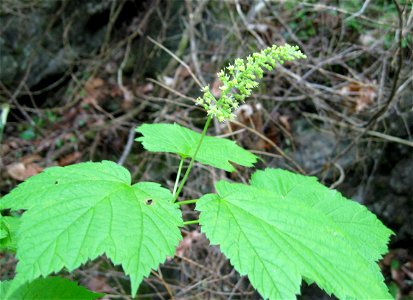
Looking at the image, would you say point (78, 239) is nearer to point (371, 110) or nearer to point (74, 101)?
point (371, 110)

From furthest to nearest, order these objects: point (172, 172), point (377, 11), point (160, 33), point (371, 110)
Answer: point (160, 33) → point (377, 11) → point (172, 172) → point (371, 110)

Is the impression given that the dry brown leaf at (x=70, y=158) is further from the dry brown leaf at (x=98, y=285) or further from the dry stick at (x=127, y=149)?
the dry brown leaf at (x=98, y=285)

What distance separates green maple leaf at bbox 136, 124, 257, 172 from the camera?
1961 millimetres

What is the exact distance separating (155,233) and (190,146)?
747mm

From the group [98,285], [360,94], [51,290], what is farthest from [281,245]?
[360,94]

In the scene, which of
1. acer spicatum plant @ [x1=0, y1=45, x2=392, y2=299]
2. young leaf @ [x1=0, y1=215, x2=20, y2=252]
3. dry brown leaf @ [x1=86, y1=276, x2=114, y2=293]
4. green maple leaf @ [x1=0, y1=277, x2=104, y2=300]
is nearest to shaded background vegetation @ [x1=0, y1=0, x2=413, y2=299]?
dry brown leaf @ [x1=86, y1=276, x2=114, y2=293]

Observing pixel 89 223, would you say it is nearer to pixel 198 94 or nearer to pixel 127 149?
pixel 127 149

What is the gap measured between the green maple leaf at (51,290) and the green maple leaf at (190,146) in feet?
2.25

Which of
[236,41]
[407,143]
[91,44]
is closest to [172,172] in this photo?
[236,41]

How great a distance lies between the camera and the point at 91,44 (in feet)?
21.8

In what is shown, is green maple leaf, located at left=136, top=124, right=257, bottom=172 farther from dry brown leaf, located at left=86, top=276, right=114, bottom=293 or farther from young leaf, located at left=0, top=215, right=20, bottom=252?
dry brown leaf, located at left=86, top=276, right=114, bottom=293

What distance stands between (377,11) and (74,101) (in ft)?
14.4

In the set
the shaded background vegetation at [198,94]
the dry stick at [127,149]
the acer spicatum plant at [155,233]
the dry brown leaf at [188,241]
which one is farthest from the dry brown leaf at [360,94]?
the acer spicatum plant at [155,233]

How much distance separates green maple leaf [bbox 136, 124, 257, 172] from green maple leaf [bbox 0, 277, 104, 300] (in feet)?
2.25
